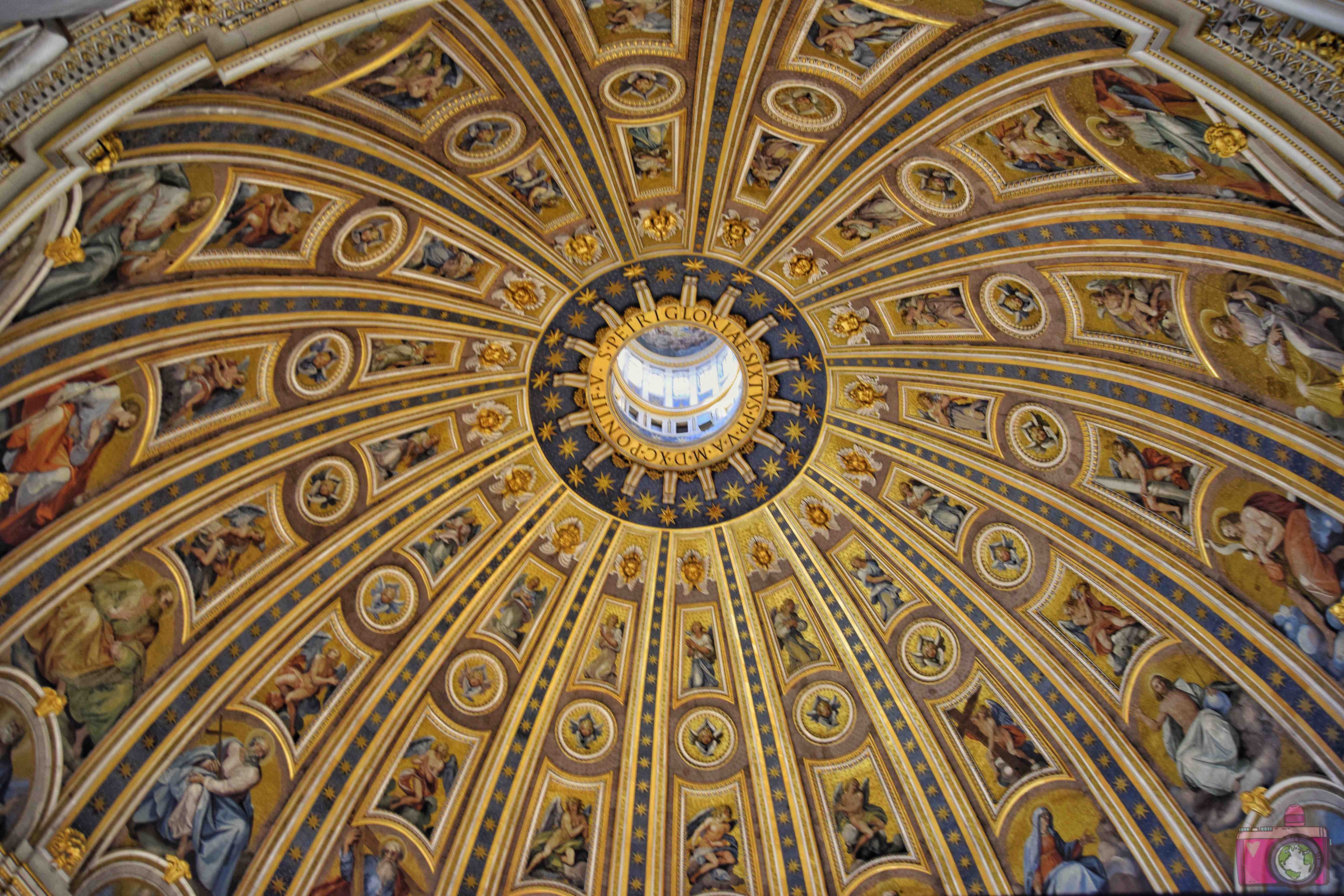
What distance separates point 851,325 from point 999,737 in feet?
27.2

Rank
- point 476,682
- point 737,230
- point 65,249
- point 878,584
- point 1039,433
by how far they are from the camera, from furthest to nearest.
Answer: point 878,584 → point 476,682 → point 737,230 → point 1039,433 → point 65,249

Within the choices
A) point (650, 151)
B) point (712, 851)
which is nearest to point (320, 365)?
point (650, 151)

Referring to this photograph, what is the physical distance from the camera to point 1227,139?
1198 centimetres

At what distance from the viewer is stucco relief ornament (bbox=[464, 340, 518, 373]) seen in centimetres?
2095

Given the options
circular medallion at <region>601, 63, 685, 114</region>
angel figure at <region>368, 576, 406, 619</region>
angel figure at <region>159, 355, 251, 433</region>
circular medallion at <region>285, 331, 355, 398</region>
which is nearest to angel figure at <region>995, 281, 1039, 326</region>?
circular medallion at <region>601, 63, 685, 114</region>

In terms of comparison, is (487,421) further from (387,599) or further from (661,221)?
(661,221)

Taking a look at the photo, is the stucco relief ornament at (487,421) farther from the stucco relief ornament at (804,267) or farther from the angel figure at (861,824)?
the angel figure at (861,824)

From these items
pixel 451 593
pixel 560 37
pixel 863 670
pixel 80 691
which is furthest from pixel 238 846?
pixel 560 37

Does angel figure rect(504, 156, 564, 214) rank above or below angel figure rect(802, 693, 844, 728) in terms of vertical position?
above

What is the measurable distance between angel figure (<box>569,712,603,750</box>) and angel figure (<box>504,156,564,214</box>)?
10.2 m

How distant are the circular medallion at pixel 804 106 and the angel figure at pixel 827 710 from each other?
11.4 metres

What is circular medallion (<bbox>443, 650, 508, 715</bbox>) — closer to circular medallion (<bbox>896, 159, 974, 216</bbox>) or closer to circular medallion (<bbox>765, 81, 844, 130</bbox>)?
circular medallion (<bbox>765, 81, 844, 130</bbox>)

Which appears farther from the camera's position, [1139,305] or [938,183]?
[938,183]

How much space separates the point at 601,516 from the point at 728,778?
19.5 ft
